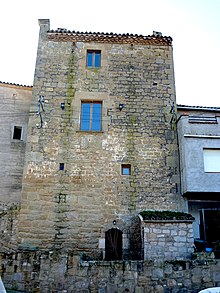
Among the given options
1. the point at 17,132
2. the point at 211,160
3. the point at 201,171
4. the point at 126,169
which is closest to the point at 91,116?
the point at 126,169

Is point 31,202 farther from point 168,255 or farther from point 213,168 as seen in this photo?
point 213,168

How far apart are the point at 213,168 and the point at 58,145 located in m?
6.10

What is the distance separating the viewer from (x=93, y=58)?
49.8 feet

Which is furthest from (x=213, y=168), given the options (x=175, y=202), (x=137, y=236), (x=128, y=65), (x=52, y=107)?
(x=52, y=107)

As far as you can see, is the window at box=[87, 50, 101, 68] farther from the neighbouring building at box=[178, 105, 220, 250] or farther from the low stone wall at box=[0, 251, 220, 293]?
the low stone wall at box=[0, 251, 220, 293]

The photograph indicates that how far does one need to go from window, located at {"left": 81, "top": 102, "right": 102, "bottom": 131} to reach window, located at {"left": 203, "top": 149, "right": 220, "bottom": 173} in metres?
4.41

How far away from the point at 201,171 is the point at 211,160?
735mm

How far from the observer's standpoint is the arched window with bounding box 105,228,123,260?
1207 cm

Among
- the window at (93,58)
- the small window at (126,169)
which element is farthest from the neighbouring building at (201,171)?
the window at (93,58)

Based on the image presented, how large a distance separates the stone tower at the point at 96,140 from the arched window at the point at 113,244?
0.63 ft

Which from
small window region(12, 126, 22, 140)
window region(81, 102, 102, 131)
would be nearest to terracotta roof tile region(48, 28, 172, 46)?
window region(81, 102, 102, 131)

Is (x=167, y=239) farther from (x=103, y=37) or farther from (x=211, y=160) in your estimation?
(x=103, y=37)

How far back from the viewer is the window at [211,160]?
12.8 m

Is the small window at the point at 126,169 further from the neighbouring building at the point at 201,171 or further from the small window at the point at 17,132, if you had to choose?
the small window at the point at 17,132
